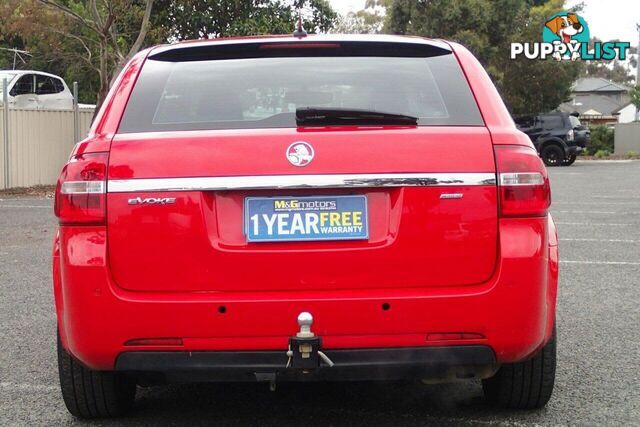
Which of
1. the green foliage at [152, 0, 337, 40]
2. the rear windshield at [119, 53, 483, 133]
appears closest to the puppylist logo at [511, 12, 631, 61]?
the green foliage at [152, 0, 337, 40]

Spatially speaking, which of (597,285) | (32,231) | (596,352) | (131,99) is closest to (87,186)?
(131,99)

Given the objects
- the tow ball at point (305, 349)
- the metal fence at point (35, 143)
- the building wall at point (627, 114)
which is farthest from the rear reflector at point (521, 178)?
the building wall at point (627, 114)

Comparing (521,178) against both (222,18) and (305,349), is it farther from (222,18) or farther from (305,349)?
(222,18)

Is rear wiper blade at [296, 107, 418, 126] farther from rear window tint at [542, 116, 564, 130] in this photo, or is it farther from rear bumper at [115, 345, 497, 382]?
rear window tint at [542, 116, 564, 130]

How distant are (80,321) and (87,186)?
482mm

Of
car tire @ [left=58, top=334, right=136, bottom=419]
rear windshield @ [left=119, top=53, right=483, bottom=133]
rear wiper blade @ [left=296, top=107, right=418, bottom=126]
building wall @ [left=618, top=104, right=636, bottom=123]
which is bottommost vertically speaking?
building wall @ [left=618, top=104, right=636, bottom=123]

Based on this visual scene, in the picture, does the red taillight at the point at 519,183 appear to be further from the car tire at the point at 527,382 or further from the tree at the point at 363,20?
the tree at the point at 363,20

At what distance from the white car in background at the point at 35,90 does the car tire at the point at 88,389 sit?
17027mm

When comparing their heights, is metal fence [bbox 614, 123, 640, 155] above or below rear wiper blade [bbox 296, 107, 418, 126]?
below

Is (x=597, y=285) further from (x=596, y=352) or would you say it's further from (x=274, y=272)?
(x=274, y=272)

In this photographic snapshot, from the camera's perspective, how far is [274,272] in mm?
3141

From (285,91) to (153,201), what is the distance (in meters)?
0.70

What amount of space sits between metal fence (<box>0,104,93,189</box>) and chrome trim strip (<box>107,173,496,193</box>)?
15470 mm

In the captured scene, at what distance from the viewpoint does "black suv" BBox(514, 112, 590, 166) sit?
1132 inches
